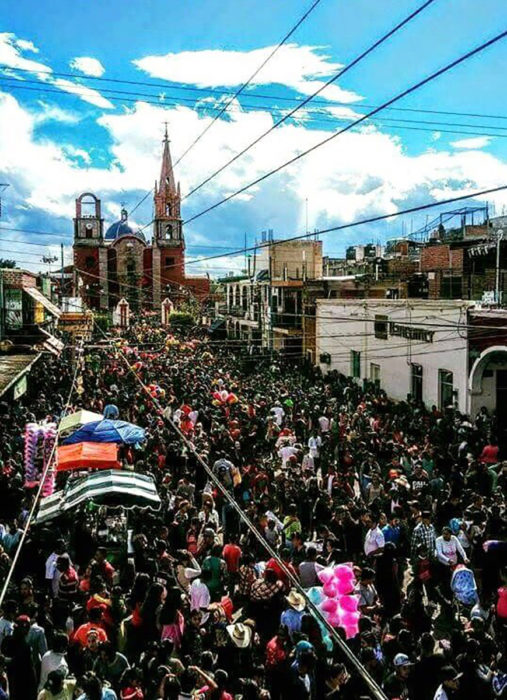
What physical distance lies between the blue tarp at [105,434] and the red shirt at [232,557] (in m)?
4.92

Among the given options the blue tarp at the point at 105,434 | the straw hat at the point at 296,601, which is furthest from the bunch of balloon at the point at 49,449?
the straw hat at the point at 296,601

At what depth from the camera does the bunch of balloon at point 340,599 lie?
23.3 ft

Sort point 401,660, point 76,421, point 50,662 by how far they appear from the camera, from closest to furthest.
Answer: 1. point 401,660
2. point 50,662
3. point 76,421

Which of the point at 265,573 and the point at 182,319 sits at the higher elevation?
the point at 182,319

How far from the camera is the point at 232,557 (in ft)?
29.8

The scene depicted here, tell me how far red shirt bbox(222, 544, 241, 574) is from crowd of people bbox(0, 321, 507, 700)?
0.02 m

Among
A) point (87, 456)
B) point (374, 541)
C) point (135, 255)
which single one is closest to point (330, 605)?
point (374, 541)

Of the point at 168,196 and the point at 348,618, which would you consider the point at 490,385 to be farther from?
the point at 168,196

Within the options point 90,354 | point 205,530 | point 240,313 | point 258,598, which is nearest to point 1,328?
point 90,354

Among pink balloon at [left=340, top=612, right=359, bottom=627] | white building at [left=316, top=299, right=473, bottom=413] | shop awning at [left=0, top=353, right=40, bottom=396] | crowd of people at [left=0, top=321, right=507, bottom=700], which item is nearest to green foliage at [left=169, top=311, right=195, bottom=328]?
white building at [left=316, top=299, right=473, bottom=413]

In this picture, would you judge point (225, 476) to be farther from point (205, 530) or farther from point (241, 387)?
point (241, 387)

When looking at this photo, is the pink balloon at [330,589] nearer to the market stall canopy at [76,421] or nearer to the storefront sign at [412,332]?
the market stall canopy at [76,421]

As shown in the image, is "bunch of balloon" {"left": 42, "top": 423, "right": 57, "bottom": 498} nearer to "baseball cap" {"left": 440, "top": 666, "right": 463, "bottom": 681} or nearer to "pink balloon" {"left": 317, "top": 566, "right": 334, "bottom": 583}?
"pink balloon" {"left": 317, "top": 566, "right": 334, "bottom": 583}

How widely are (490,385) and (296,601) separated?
14774 mm
